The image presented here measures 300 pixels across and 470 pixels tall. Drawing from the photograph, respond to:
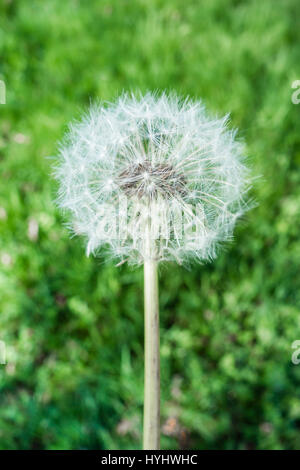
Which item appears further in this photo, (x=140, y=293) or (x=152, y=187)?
(x=140, y=293)

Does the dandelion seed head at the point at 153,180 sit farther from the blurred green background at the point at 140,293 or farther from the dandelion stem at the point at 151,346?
the blurred green background at the point at 140,293

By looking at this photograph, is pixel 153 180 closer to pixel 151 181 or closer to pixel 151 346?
pixel 151 181

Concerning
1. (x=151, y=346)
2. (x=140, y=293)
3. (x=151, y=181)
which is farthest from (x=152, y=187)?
(x=140, y=293)

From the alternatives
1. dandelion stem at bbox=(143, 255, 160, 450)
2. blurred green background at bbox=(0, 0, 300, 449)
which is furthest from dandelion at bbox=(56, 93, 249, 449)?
blurred green background at bbox=(0, 0, 300, 449)

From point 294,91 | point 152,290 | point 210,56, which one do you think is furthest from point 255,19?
point 152,290

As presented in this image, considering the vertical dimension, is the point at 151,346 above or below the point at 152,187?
below

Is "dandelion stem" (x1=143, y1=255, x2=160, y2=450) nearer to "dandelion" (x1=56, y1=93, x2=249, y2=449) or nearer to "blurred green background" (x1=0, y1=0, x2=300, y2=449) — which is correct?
"dandelion" (x1=56, y1=93, x2=249, y2=449)
